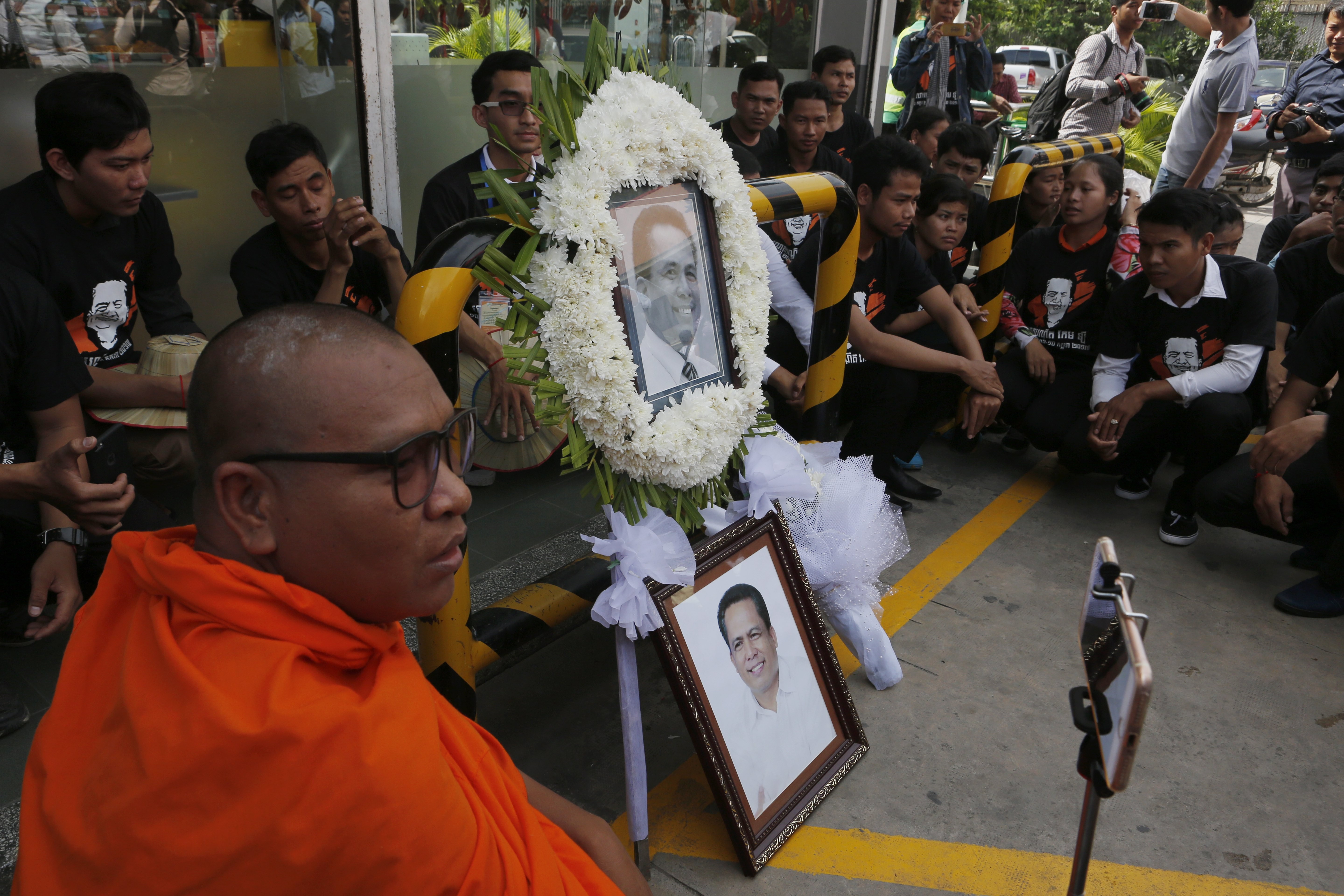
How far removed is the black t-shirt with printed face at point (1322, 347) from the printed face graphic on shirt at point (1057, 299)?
1.10m

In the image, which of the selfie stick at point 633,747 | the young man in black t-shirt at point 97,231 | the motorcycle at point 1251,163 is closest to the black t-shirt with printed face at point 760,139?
the young man in black t-shirt at point 97,231

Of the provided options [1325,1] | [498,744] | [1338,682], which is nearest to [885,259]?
[1338,682]

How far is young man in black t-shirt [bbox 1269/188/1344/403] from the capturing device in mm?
4379

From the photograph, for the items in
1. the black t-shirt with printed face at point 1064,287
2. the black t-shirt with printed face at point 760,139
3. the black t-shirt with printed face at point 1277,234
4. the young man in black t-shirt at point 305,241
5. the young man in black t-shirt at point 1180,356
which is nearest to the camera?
the young man in black t-shirt at point 305,241

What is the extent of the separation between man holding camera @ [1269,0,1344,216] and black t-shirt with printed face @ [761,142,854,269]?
3.17 meters

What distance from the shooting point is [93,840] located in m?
1.05

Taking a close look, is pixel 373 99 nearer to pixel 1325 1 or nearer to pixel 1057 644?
pixel 1057 644

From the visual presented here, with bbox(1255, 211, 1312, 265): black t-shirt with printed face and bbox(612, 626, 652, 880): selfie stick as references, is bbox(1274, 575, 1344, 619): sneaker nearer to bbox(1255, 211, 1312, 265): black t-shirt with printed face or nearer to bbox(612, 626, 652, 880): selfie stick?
bbox(612, 626, 652, 880): selfie stick

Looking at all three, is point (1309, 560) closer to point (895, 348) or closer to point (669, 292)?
point (895, 348)

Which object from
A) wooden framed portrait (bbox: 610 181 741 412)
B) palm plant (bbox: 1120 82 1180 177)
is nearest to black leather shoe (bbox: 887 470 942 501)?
wooden framed portrait (bbox: 610 181 741 412)

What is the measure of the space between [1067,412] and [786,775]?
2.83m

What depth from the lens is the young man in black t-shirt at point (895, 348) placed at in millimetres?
3791

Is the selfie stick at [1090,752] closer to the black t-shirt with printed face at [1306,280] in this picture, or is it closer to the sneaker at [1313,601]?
the sneaker at [1313,601]

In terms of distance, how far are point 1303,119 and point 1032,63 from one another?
1823 cm
